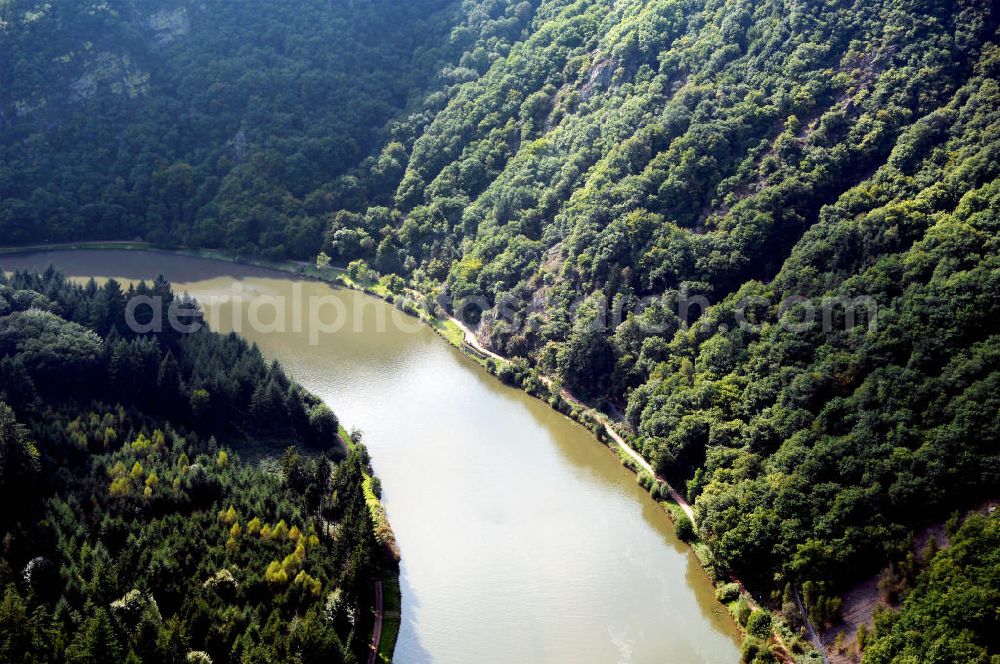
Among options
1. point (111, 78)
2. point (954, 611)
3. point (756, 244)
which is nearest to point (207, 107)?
point (111, 78)

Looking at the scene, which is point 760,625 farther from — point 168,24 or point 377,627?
point 168,24

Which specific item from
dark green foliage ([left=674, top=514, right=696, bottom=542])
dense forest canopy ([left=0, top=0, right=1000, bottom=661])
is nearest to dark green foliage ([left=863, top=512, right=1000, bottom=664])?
dense forest canopy ([left=0, top=0, right=1000, bottom=661])

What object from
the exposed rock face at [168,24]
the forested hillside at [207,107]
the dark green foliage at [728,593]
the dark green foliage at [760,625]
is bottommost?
the dark green foliage at [760,625]

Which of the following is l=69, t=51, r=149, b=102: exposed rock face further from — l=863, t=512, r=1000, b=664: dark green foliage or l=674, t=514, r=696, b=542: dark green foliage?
l=863, t=512, r=1000, b=664: dark green foliage

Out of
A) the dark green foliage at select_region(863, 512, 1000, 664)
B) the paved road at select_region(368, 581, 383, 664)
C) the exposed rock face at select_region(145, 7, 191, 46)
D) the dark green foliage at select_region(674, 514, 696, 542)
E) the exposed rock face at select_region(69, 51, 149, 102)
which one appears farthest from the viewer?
the exposed rock face at select_region(145, 7, 191, 46)

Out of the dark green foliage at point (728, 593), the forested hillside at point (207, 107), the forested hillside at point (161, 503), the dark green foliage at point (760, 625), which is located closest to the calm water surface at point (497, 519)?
the dark green foliage at point (728, 593)

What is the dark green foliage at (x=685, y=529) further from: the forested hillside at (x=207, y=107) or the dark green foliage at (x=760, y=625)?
the forested hillside at (x=207, y=107)
